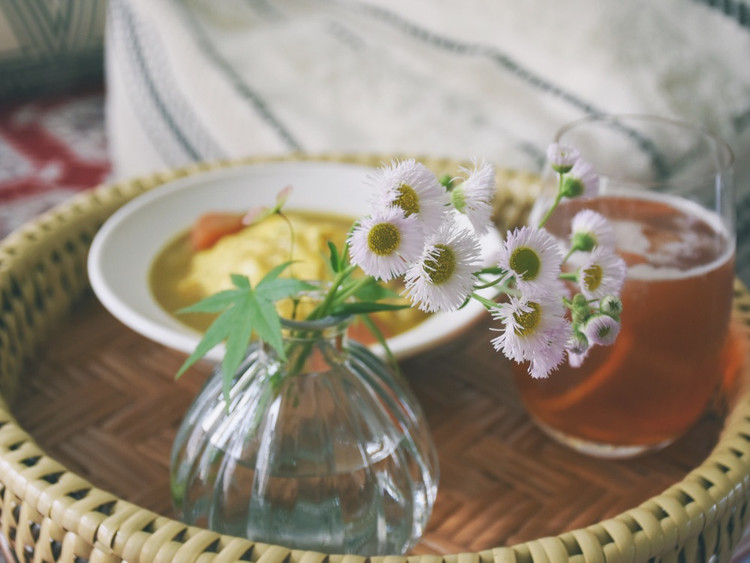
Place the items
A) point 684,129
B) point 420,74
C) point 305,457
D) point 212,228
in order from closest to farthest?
point 305,457, point 684,129, point 212,228, point 420,74

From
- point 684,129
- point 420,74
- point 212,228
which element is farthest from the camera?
point 420,74

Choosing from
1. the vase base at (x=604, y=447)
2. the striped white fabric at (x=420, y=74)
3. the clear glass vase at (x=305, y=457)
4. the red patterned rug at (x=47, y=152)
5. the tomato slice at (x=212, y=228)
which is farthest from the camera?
the red patterned rug at (x=47, y=152)

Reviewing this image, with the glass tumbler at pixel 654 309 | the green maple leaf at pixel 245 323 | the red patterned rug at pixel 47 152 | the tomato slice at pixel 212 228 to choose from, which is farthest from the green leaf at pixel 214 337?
the red patterned rug at pixel 47 152

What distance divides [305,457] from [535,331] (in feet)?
0.54

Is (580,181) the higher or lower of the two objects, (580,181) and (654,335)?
the higher

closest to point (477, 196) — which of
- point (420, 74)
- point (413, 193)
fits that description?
point (413, 193)

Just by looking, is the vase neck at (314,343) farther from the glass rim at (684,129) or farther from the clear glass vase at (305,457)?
the glass rim at (684,129)

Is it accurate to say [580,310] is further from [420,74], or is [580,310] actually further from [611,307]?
[420,74]

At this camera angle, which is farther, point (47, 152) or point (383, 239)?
point (47, 152)

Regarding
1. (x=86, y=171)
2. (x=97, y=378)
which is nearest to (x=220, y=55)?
(x=86, y=171)

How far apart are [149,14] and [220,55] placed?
151 mm

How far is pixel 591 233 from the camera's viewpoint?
1.51ft

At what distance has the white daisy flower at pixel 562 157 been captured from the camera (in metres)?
0.45

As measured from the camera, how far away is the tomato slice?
2.58ft
